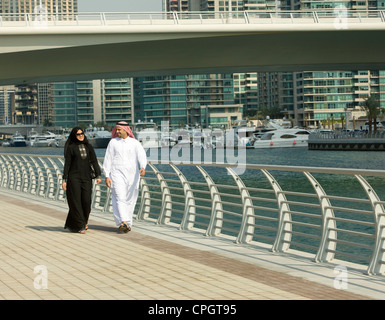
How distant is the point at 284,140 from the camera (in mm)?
110688

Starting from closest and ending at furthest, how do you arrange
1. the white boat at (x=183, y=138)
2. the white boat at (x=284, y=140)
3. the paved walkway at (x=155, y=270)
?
1. the paved walkway at (x=155, y=270)
2. the white boat at (x=284, y=140)
3. the white boat at (x=183, y=138)

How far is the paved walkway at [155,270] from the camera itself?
747 centimetres

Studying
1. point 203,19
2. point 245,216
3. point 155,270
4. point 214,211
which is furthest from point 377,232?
point 203,19

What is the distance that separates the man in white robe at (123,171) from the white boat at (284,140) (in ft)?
322

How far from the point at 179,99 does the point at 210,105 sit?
8.35m

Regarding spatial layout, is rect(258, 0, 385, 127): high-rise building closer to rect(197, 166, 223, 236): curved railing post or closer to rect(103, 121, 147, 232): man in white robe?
rect(103, 121, 147, 232): man in white robe

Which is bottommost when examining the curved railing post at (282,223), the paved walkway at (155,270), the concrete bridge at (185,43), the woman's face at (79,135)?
the paved walkway at (155,270)

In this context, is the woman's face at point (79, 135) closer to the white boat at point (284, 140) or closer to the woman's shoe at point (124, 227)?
the woman's shoe at point (124, 227)

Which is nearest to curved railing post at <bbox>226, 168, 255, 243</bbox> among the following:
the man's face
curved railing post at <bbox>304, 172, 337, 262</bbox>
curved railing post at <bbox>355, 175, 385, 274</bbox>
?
curved railing post at <bbox>304, 172, 337, 262</bbox>

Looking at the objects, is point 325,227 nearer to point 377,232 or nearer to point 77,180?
point 377,232

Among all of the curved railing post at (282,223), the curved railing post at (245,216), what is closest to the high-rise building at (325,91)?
the curved railing post at (245,216)

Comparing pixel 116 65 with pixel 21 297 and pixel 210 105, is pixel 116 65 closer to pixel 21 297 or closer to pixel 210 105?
pixel 21 297

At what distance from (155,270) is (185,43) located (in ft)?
94.1
